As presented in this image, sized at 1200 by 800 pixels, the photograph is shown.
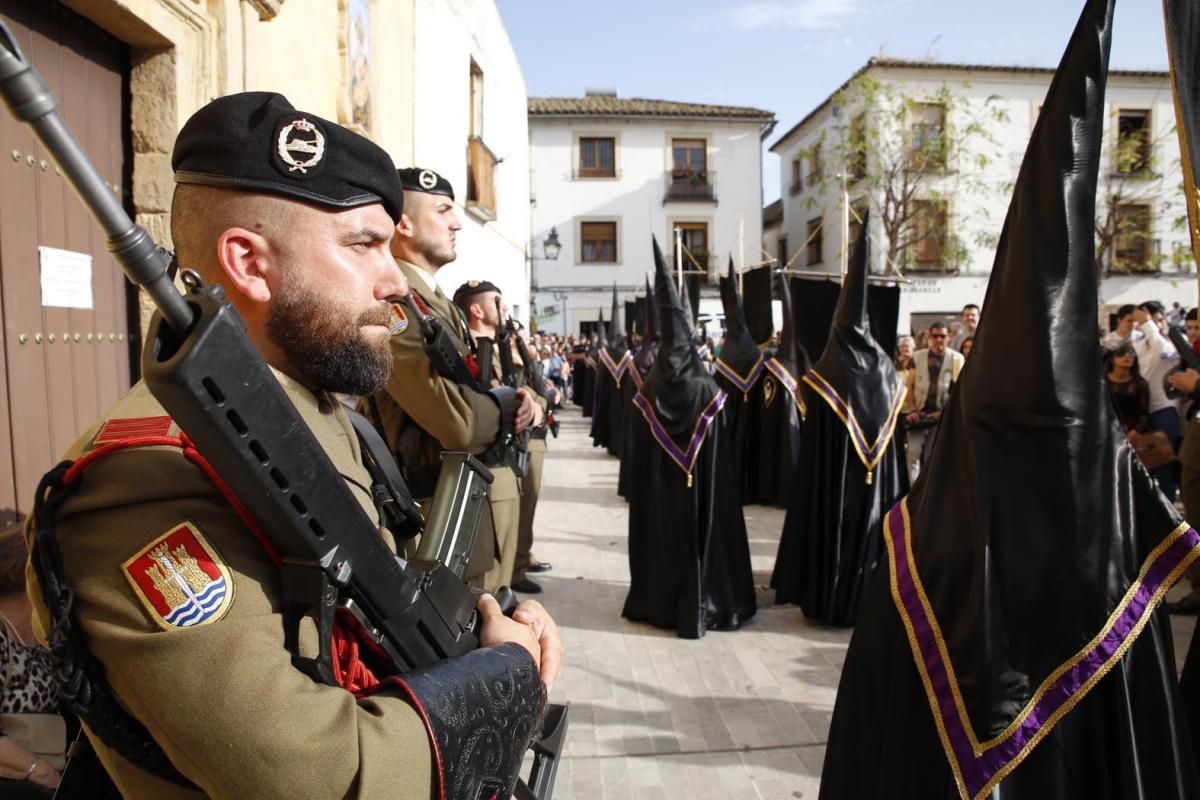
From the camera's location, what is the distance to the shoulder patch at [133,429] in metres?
1.07

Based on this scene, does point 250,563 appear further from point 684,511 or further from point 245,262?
point 684,511

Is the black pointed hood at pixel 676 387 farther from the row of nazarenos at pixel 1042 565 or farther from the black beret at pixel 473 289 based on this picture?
the row of nazarenos at pixel 1042 565

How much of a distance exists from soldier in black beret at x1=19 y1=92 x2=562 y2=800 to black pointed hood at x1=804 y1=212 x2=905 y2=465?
4358 millimetres

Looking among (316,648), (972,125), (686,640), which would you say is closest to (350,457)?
(316,648)

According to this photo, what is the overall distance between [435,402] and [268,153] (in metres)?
1.82

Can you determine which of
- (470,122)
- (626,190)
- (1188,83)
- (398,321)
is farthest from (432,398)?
(626,190)

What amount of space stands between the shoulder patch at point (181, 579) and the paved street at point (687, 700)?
8.78ft

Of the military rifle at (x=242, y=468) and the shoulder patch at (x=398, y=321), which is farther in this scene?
the shoulder patch at (x=398, y=321)

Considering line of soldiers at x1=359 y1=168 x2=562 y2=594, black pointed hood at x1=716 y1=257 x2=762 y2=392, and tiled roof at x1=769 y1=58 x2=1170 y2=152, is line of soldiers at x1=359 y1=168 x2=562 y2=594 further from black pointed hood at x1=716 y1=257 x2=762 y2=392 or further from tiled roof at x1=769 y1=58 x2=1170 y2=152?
tiled roof at x1=769 y1=58 x2=1170 y2=152

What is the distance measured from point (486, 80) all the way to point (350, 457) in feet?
44.1

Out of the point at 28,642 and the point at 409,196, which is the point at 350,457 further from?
the point at 409,196

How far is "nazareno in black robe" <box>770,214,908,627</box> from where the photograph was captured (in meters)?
5.34

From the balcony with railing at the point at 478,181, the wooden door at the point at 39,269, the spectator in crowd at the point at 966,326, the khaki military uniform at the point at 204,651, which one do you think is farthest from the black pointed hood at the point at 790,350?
the khaki military uniform at the point at 204,651

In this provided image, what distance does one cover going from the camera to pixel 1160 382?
7.59 meters
